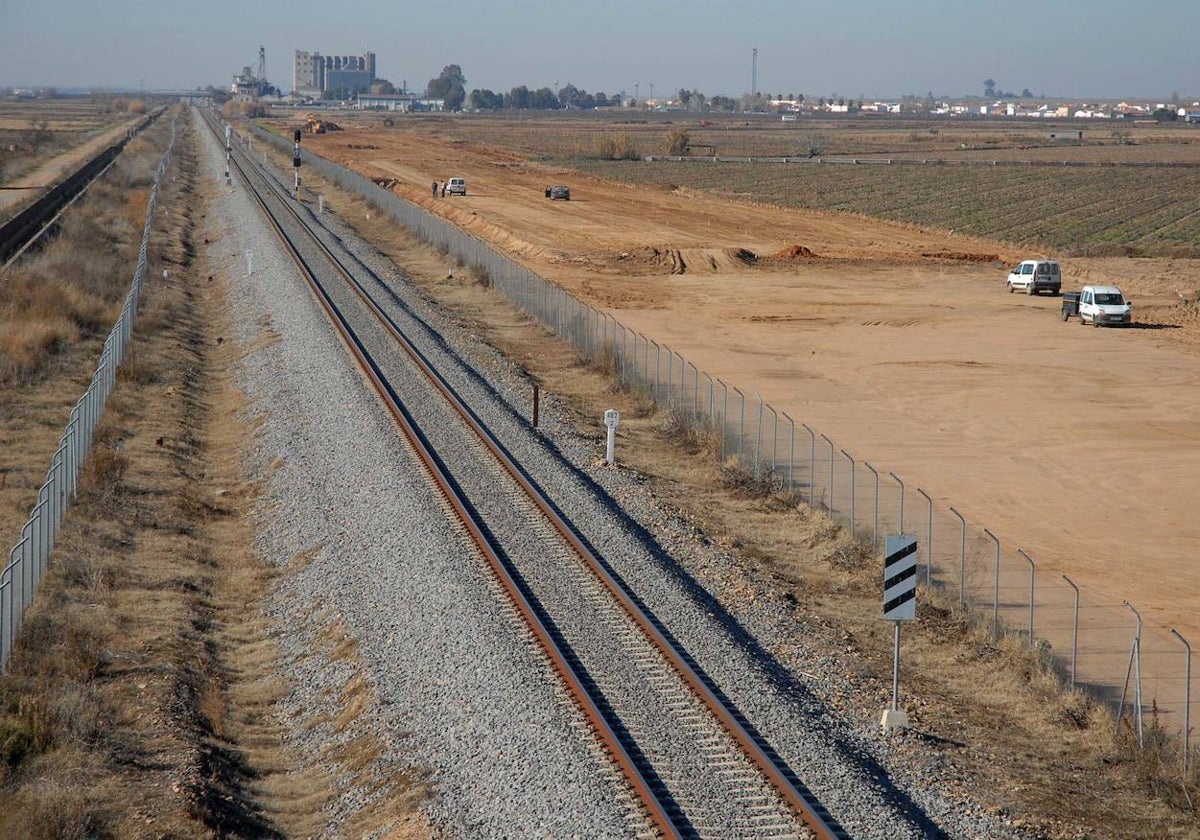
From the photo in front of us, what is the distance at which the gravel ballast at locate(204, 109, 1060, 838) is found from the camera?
13555mm

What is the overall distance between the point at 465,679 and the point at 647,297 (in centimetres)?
4181

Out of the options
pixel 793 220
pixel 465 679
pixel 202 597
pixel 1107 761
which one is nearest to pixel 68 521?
pixel 202 597

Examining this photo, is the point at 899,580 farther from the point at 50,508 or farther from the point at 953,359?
the point at 953,359

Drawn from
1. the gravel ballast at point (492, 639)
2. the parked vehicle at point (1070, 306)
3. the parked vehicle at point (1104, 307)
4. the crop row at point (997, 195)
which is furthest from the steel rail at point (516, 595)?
the crop row at point (997, 195)

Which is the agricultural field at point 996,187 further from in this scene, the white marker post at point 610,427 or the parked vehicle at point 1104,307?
the white marker post at point 610,427

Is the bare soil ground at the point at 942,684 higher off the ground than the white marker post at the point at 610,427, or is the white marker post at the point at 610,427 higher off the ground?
the white marker post at the point at 610,427

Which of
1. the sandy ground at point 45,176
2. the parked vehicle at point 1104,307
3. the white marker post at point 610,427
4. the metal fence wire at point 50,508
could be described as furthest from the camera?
the sandy ground at point 45,176

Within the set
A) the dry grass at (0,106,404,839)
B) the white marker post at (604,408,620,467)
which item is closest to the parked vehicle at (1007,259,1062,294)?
the white marker post at (604,408,620,467)

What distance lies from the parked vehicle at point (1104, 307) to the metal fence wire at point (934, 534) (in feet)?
54.6

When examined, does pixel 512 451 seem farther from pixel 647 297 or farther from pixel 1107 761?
pixel 647 297

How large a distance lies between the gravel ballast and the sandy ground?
55760mm

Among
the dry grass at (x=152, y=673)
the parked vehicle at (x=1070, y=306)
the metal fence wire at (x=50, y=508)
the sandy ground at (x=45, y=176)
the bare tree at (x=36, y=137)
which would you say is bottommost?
the dry grass at (x=152, y=673)

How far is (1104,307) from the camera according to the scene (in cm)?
5016

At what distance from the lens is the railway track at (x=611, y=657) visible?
13258 mm
